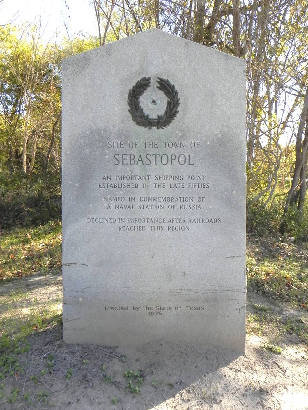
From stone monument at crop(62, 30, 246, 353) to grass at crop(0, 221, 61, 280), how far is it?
127 inches

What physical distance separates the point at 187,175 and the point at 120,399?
1960 mm

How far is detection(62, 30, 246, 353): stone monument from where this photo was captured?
3.37 metres

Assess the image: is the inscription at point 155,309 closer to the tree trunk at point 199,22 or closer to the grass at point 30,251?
the grass at point 30,251

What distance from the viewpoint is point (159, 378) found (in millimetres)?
3158

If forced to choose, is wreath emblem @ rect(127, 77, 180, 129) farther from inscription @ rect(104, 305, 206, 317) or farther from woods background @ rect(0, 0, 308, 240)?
woods background @ rect(0, 0, 308, 240)

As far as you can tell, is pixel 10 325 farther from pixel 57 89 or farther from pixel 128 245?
pixel 57 89

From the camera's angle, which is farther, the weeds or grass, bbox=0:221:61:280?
grass, bbox=0:221:61:280

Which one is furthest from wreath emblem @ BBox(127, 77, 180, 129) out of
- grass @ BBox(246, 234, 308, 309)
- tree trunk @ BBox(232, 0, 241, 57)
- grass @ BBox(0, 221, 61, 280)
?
tree trunk @ BBox(232, 0, 241, 57)

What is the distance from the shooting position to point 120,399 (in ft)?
9.55

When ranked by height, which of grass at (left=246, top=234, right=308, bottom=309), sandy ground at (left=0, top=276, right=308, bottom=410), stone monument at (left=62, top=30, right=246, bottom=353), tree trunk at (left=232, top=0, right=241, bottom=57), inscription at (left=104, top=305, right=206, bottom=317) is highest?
tree trunk at (left=232, top=0, right=241, bottom=57)

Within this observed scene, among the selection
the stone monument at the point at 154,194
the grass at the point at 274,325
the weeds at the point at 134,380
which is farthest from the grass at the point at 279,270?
the weeds at the point at 134,380

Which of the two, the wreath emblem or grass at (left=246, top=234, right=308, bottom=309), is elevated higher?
the wreath emblem

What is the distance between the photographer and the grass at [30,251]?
6.56 m

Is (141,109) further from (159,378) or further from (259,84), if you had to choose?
(259,84)
